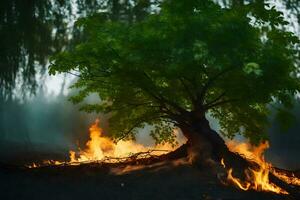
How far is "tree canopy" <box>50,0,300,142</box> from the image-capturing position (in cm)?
1130

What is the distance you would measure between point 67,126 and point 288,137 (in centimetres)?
2460

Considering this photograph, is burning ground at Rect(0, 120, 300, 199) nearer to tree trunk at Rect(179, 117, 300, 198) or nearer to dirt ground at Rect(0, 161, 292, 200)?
dirt ground at Rect(0, 161, 292, 200)

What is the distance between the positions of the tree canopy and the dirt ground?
6.77ft

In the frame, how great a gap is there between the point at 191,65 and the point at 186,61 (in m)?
0.83

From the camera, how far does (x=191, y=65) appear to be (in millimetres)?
11977

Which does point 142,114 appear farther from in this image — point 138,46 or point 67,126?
point 67,126

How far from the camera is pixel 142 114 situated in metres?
15.6

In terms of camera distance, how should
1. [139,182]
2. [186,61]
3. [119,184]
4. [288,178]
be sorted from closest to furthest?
1. [186,61]
2. [119,184]
3. [139,182]
4. [288,178]

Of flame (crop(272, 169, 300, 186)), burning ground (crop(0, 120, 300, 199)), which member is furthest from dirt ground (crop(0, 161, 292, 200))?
flame (crop(272, 169, 300, 186))

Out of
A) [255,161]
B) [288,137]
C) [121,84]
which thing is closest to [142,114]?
[121,84]

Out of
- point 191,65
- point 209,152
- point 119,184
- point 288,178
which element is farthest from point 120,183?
point 288,178

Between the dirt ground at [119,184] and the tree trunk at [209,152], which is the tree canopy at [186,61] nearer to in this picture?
the tree trunk at [209,152]

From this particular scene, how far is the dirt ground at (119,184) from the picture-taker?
1141 centimetres

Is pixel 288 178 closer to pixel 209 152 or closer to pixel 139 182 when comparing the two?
pixel 209 152
